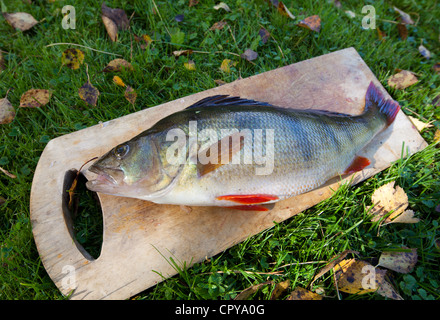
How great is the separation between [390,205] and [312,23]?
2393 millimetres

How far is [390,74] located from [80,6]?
3939 millimetres

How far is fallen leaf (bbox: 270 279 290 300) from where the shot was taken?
212 cm

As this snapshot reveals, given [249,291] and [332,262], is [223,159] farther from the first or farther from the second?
[332,262]

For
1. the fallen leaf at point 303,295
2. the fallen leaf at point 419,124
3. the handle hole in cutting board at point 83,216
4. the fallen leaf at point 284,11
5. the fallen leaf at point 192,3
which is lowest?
the fallen leaf at point 303,295

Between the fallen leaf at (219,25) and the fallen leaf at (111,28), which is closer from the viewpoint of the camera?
the fallen leaf at (111,28)

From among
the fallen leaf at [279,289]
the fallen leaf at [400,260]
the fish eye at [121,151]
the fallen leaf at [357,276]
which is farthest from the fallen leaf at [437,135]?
the fish eye at [121,151]

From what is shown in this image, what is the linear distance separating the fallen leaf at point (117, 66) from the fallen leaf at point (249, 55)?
1.30 meters

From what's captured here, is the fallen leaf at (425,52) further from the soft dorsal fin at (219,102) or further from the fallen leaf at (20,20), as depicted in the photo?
the fallen leaf at (20,20)

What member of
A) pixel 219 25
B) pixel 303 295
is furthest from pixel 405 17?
pixel 303 295

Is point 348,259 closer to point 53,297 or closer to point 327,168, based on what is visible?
point 327,168

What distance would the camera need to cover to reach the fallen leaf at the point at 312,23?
3.62 meters

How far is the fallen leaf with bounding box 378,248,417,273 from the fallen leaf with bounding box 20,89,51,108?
340 cm

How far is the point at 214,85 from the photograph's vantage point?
3256mm
